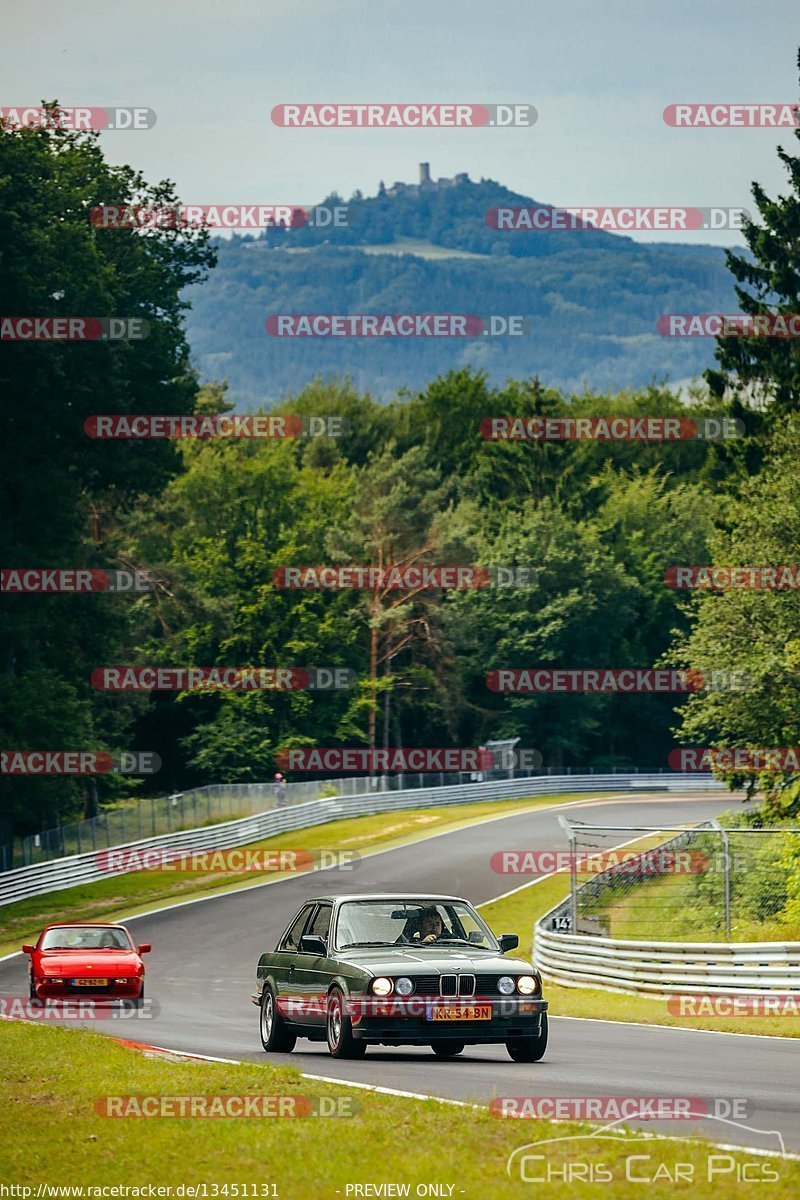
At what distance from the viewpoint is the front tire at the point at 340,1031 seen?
50.6 feet

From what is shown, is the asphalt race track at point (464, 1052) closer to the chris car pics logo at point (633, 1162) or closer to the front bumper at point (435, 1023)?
the front bumper at point (435, 1023)

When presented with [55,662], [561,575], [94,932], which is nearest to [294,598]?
[561,575]

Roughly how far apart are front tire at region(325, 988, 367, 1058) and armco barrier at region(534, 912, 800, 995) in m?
8.52

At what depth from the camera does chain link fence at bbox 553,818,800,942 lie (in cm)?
2966

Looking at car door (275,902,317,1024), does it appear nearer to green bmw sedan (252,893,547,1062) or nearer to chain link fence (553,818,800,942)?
green bmw sedan (252,893,547,1062)

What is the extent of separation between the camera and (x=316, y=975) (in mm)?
16109

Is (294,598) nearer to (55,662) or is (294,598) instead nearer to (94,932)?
(55,662)

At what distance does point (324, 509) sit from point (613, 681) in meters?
18.7

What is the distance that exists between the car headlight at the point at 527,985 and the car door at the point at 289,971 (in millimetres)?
2458

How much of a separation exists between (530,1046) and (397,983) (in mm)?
1513

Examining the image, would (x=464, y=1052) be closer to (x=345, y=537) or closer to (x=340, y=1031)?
(x=340, y=1031)

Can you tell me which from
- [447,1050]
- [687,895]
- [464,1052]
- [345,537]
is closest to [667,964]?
[687,895]

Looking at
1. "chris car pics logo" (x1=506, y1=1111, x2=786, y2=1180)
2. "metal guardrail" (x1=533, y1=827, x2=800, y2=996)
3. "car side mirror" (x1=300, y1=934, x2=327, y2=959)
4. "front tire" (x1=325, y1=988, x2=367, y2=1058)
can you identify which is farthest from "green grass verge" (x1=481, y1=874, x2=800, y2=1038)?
"chris car pics logo" (x1=506, y1=1111, x2=786, y2=1180)

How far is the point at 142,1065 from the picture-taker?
15.2m
